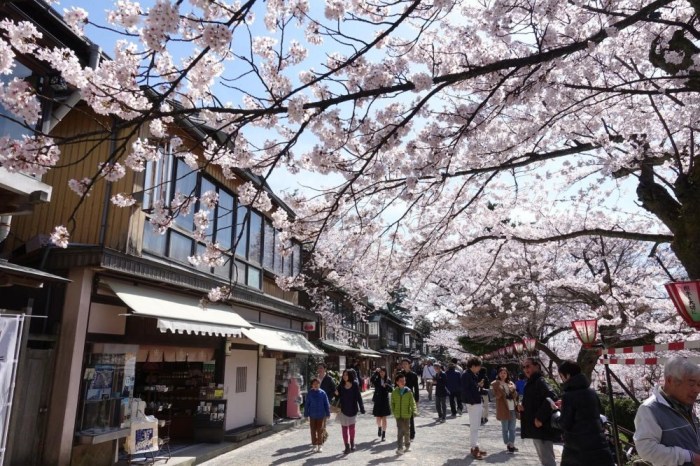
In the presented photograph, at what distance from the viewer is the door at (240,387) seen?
12419 mm

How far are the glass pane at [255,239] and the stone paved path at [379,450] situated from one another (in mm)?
5090

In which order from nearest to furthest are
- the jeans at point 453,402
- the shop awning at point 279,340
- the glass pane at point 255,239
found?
the shop awning at point 279,340 < the glass pane at point 255,239 < the jeans at point 453,402

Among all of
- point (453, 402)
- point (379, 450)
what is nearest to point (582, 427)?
point (379, 450)

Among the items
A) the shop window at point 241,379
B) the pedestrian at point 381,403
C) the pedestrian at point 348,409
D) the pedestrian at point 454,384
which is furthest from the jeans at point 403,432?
the pedestrian at point 454,384

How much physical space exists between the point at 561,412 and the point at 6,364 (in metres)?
6.59

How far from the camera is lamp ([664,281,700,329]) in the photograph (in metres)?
5.30

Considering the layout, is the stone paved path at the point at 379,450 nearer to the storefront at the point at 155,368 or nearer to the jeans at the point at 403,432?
the jeans at the point at 403,432

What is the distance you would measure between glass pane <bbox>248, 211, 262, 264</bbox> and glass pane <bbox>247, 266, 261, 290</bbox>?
0.27 metres

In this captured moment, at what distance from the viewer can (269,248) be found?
16.1 m

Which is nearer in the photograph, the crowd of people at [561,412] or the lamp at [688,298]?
the crowd of people at [561,412]

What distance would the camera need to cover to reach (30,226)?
28.9ft

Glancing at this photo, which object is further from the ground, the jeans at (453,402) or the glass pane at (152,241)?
the glass pane at (152,241)

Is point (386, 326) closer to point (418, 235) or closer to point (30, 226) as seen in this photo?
point (418, 235)

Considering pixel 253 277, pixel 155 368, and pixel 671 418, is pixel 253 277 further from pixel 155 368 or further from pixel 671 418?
pixel 671 418
